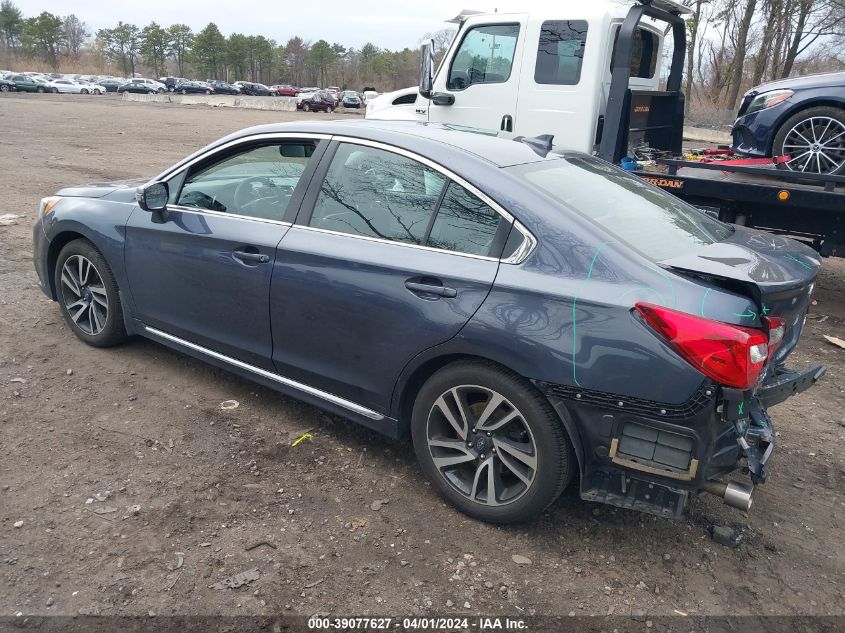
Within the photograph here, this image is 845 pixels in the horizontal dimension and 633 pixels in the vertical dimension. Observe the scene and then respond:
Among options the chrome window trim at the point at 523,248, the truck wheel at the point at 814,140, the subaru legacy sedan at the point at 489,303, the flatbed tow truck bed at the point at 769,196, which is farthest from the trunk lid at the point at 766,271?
the truck wheel at the point at 814,140

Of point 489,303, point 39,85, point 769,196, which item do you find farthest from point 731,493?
point 39,85

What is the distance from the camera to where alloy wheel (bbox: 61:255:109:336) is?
4.62 meters

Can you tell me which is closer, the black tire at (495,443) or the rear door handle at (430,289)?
the black tire at (495,443)

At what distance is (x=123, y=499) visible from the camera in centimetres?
317

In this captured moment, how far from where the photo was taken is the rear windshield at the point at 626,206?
9.76 ft

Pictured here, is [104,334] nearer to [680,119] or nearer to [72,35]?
[680,119]

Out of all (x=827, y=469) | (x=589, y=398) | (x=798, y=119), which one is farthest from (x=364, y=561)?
(x=798, y=119)

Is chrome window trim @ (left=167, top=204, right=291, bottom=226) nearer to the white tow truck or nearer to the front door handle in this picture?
the front door handle

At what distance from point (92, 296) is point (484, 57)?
4.99 meters

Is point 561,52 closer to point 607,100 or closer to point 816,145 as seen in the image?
point 607,100

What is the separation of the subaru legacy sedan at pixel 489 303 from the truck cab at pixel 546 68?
11.8 ft

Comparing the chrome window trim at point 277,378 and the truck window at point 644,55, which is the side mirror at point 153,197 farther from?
the truck window at point 644,55

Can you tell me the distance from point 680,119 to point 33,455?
7.64m

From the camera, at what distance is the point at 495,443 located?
2965 mm
